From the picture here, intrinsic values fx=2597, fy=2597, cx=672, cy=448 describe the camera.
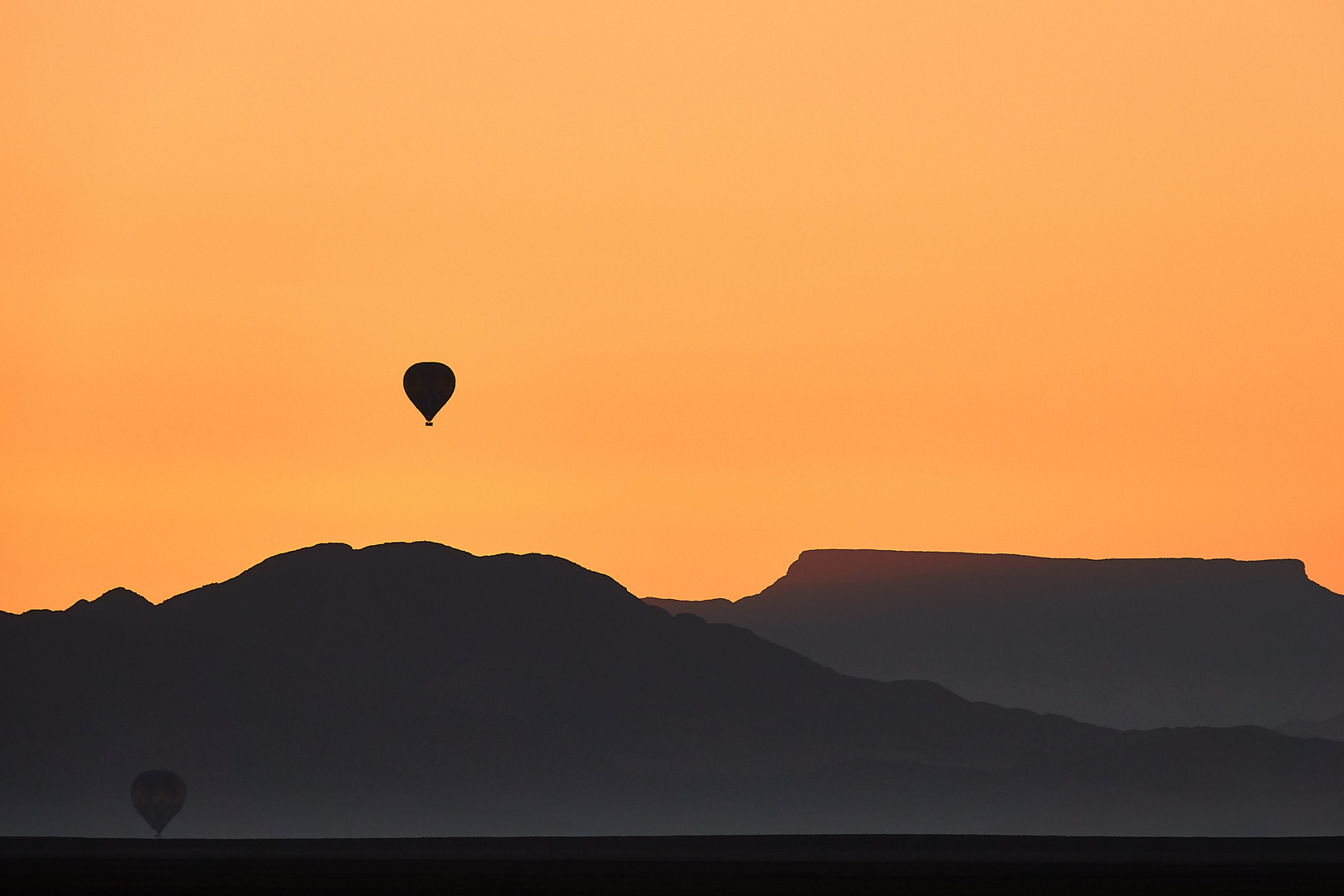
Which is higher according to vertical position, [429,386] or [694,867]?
[429,386]

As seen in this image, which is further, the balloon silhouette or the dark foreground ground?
the balloon silhouette

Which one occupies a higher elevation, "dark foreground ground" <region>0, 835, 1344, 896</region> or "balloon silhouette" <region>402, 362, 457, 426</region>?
"balloon silhouette" <region>402, 362, 457, 426</region>

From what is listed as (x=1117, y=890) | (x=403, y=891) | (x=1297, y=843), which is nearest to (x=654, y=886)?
(x=403, y=891)

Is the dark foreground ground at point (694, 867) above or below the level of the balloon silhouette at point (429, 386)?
below

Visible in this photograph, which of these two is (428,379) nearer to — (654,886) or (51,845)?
(51,845)

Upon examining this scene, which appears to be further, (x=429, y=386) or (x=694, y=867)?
(x=429, y=386)
